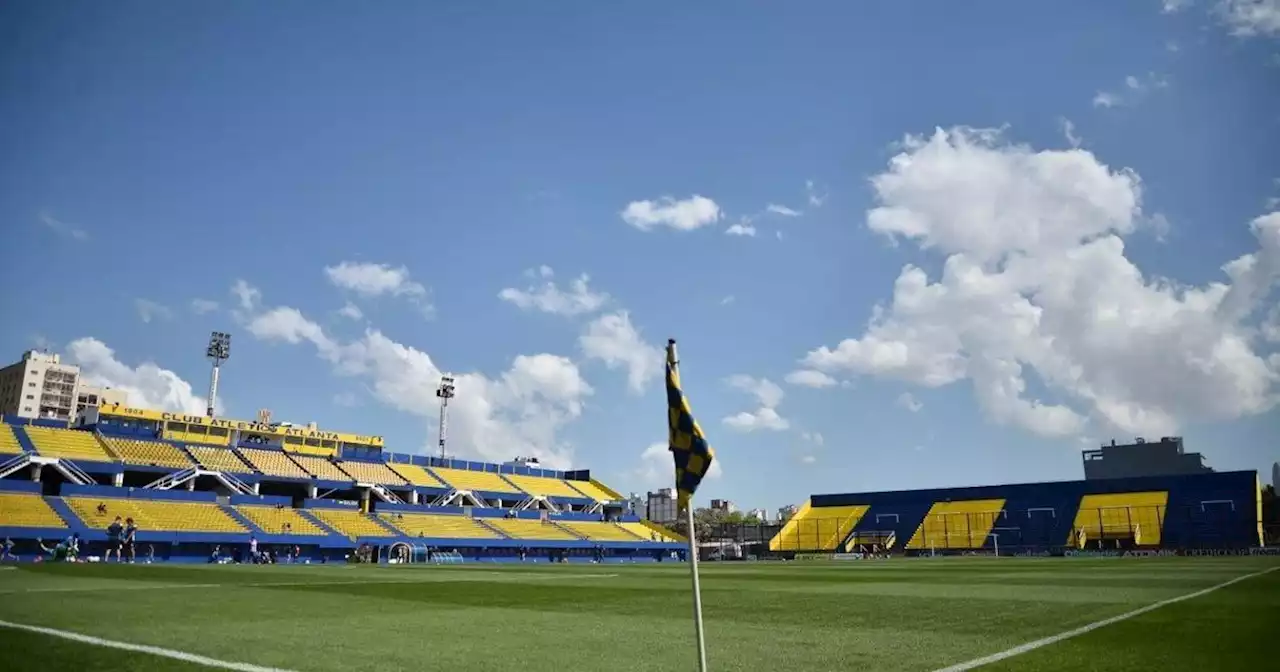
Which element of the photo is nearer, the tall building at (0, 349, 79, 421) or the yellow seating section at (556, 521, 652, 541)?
the yellow seating section at (556, 521, 652, 541)

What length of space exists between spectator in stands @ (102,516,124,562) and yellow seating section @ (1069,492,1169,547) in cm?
6960

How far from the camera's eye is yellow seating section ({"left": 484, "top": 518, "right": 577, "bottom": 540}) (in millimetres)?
63469

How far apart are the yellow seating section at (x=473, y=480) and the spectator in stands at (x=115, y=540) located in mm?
31618

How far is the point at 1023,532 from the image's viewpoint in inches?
2842

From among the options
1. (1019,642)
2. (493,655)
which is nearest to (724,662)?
(493,655)

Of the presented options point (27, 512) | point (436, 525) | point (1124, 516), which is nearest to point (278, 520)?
point (436, 525)

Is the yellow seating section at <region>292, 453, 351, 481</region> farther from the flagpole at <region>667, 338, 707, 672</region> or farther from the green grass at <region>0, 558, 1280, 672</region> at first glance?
the flagpole at <region>667, 338, 707, 672</region>

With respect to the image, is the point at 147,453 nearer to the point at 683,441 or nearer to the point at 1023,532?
the point at 683,441

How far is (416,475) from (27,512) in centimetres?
3142

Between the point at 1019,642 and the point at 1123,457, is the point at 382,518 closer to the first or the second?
the point at 1019,642

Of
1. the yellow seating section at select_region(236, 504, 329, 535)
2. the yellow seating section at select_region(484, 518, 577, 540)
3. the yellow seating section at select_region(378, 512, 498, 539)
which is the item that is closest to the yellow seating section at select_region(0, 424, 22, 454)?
the yellow seating section at select_region(236, 504, 329, 535)

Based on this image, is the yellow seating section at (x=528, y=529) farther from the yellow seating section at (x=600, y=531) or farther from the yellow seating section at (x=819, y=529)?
the yellow seating section at (x=819, y=529)

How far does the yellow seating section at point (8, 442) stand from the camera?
4691 centimetres

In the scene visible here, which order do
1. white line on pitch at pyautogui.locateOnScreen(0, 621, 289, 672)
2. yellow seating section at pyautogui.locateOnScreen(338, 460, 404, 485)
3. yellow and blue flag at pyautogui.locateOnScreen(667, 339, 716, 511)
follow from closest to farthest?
yellow and blue flag at pyautogui.locateOnScreen(667, 339, 716, 511), white line on pitch at pyautogui.locateOnScreen(0, 621, 289, 672), yellow seating section at pyautogui.locateOnScreen(338, 460, 404, 485)
